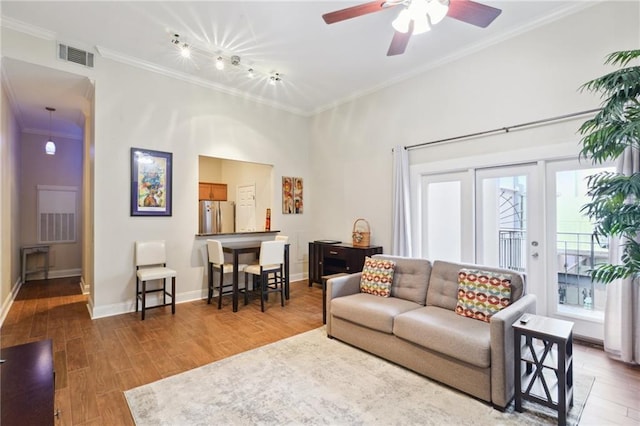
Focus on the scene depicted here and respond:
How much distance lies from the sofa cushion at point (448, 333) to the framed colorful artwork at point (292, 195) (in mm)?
3918

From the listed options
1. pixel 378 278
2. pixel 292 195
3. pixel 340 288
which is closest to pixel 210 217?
pixel 292 195

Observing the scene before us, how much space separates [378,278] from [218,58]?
365 cm

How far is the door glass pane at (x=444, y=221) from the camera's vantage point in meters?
4.33

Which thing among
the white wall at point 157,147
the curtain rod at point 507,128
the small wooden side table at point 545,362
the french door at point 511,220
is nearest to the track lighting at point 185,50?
the white wall at point 157,147

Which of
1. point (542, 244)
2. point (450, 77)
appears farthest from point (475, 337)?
point (450, 77)

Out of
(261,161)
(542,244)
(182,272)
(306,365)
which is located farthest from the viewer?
(261,161)

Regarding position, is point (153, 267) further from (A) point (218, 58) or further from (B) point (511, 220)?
(B) point (511, 220)

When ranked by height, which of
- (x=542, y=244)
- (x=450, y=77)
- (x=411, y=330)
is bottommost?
(x=411, y=330)

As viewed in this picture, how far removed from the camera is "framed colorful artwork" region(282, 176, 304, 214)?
626cm

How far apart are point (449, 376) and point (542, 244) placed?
2.16 metres

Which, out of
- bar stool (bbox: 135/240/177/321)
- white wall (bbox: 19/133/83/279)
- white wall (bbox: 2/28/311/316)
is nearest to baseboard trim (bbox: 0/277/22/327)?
white wall (bbox: 2/28/311/316)

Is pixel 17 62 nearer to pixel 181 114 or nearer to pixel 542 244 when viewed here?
pixel 181 114

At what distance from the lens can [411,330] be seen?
2596 mm

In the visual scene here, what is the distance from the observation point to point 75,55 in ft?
12.8
